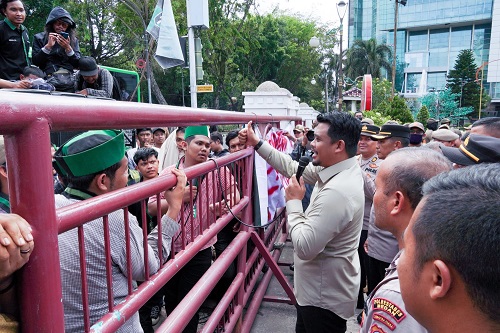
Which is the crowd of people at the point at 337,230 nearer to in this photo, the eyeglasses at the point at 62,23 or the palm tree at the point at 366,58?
the eyeglasses at the point at 62,23

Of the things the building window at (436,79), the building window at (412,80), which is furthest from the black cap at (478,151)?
the building window at (412,80)

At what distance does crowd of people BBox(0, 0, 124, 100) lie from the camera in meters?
3.50

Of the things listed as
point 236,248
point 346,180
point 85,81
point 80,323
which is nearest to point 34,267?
point 80,323

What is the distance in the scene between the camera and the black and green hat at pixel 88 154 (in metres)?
1.27

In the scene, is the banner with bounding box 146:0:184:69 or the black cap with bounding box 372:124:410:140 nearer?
the black cap with bounding box 372:124:410:140

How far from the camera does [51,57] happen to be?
3625 millimetres

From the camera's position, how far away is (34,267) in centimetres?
70

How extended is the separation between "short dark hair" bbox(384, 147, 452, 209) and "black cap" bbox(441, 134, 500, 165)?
0.23 metres

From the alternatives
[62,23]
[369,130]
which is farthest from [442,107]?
[62,23]

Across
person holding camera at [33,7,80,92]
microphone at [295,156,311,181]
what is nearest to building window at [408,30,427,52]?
person holding camera at [33,7,80,92]

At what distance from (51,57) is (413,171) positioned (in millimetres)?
3476

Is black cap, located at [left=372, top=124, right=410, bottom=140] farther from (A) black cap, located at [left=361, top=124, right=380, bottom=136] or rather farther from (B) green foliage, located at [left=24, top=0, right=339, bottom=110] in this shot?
(B) green foliage, located at [left=24, top=0, right=339, bottom=110]

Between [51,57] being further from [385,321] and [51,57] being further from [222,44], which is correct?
[222,44]

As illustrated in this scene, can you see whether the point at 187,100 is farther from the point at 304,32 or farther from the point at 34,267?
the point at 34,267
